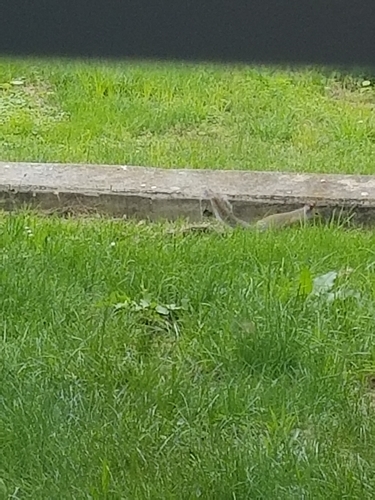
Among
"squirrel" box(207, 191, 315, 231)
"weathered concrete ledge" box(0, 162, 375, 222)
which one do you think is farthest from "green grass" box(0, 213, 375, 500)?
"weathered concrete ledge" box(0, 162, 375, 222)

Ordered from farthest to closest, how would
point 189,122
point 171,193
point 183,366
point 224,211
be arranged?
point 189,122, point 171,193, point 224,211, point 183,366

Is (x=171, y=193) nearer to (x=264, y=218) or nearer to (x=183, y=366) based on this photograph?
(x=264, y=218)

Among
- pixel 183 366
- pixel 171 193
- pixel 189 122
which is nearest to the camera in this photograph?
pixel 183 366

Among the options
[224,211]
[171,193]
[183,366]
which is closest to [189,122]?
[171,193]

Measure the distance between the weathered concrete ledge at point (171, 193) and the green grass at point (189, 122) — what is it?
0.39 m

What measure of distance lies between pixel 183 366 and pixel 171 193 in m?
1.45

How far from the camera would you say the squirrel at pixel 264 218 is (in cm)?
412

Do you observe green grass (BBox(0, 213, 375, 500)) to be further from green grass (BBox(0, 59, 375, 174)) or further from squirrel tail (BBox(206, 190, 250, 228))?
green grass (BBox(0, 59, 375, 174))

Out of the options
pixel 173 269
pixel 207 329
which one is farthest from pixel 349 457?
pixel 173 269

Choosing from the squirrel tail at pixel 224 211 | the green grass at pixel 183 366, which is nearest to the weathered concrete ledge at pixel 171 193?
the squirrel tail at pixel 224 211

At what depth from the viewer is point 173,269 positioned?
11.7 ft

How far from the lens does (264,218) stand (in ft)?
13.9

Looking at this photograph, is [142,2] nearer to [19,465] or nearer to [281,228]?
[19,465]

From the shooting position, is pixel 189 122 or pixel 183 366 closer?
pixel 183 366
